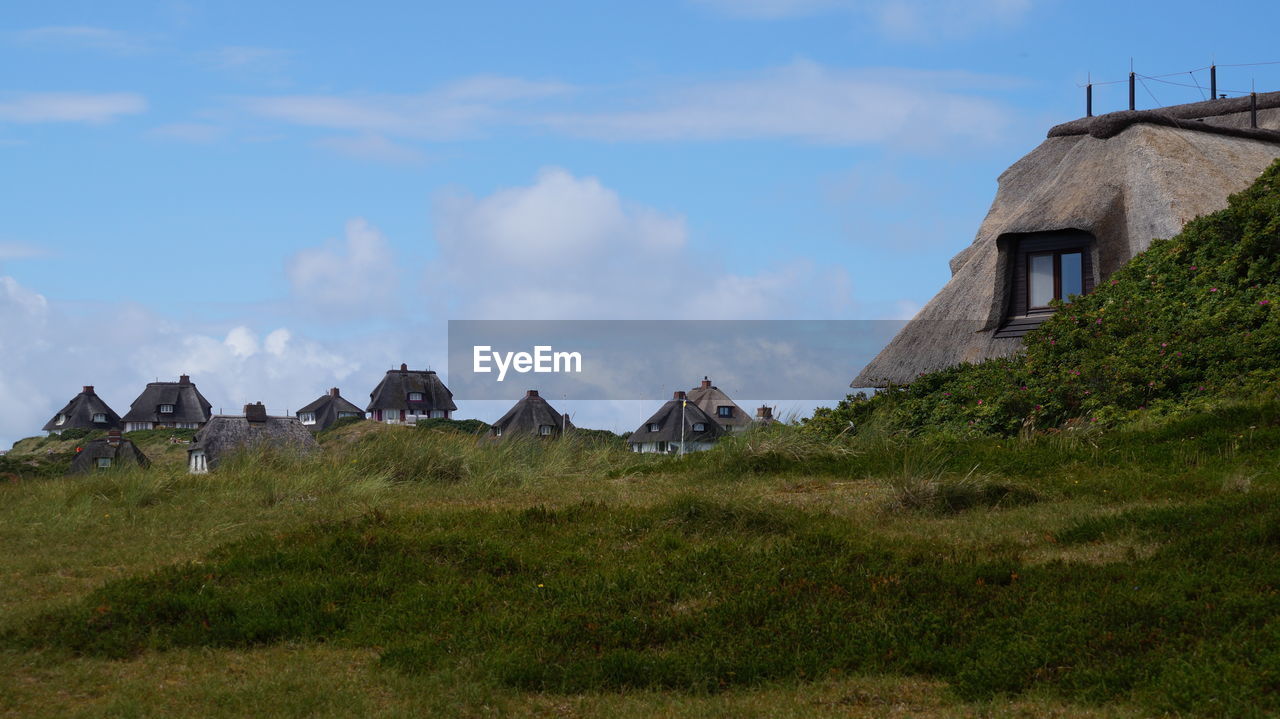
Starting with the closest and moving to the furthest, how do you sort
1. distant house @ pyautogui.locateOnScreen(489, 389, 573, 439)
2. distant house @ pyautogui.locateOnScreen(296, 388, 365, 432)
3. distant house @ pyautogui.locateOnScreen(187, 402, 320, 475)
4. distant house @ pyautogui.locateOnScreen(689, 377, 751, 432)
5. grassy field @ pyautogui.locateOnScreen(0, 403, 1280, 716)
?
grassy field @ pyautogui.locateOnScreen(0, 403, 1280, 716) < distant house @ pyautogui.locateOnScreen(187, 402, 320, 475) < distant house @ pyautogui.locateOnScreen(489, 389, 573, 439) < distant house @ pyautogui.locateOnScreen(689, 377, 751, 432) < distant house @ pyautogui.locateOnScreen(296, 388, 365, 432)

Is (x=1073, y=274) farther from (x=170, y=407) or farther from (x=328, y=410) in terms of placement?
(x=170, y=407)

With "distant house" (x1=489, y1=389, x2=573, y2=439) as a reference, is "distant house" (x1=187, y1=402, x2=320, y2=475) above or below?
below

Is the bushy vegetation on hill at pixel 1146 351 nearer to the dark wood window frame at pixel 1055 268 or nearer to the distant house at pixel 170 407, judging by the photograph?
the dark wood window frame at pixel 1055 268

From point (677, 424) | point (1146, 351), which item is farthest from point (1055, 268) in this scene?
point (677, 424)

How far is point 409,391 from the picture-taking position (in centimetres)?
10150

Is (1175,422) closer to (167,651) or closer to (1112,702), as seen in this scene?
(1112,702)

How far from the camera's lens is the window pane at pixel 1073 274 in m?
26.3

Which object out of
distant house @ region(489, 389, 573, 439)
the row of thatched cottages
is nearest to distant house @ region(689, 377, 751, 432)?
the row of thatched cottages

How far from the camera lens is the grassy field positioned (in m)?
8.40

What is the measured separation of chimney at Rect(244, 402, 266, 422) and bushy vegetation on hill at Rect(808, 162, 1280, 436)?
32816 mm

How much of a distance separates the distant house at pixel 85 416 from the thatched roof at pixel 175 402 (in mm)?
1895

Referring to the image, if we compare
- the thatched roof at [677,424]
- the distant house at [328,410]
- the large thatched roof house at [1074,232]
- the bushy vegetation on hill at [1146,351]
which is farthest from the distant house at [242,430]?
the distant house at [328,410]

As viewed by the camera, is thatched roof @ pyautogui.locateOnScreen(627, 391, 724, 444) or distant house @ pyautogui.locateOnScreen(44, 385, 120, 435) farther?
distant house @ pyautogui.locateOnScreen(44, 385, 120, 435)

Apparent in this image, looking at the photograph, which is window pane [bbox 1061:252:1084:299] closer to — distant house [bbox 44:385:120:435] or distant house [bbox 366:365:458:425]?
distant house [bbox 366:365:458:425]
